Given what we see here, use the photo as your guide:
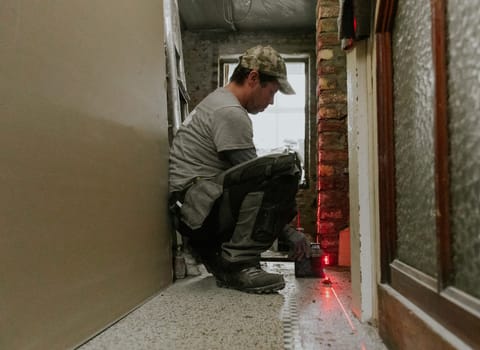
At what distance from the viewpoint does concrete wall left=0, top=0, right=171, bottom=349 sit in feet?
2.31

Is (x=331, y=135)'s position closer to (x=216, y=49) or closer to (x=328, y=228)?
(x=328, y=228)

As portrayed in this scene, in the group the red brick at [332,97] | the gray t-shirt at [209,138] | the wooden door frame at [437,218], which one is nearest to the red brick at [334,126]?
the red brick at [332,97]

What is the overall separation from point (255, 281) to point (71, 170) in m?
0.84

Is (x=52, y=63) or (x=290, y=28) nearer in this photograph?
(x=52, y=63)

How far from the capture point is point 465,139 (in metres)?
0.58

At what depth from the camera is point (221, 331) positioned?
1.02m

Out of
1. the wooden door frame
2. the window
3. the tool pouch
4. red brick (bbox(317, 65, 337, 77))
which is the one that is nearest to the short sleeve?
the tool pouch

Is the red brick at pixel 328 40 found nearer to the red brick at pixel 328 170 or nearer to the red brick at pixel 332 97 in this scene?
the red brick at pixel 332 97

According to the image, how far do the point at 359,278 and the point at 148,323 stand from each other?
0.57m

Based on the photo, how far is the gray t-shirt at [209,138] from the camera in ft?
5.30

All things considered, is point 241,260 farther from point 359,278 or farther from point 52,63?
point 52,63

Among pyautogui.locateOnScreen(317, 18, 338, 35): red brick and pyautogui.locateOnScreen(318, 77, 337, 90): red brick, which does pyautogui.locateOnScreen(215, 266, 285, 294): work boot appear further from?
pyautogui.locateOnScreen(317, 18, 338, 35): red brick

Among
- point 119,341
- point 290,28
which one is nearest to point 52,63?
point 119,341

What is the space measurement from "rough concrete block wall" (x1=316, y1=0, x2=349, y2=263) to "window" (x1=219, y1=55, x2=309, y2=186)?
1.09 metres
